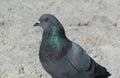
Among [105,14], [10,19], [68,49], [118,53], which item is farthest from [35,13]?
[68,49]

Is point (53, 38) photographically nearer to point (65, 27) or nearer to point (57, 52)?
point (57, 52)

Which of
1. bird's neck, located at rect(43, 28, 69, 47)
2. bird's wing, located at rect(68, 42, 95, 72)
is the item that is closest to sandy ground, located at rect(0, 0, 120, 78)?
bird's wing, located at rect(68, 42, 95, 72)

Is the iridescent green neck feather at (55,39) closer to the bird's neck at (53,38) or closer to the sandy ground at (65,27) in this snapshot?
the bird's neck at (53,38)

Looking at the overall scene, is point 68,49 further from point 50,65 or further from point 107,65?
point 107,65

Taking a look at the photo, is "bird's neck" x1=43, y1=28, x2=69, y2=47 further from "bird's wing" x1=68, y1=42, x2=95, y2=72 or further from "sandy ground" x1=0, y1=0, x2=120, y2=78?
"sandy ground" x1=0, y1=0, x2=120, y2=78

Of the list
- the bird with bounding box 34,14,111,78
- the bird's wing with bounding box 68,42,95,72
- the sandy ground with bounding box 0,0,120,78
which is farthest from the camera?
the sandy ground with bounding box 0,0,120,78

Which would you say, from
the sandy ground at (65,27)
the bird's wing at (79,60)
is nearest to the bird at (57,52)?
the bird's wing at (79,60)

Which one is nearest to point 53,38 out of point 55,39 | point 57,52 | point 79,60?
point 55,39
